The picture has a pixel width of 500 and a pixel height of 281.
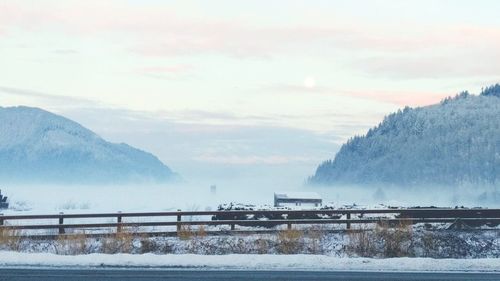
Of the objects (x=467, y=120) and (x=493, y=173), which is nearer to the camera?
(x=493, y=173)

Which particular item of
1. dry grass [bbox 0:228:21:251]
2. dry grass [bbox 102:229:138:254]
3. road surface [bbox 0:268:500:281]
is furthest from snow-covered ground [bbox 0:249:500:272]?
dry grass [bbox 0:228:21:251]

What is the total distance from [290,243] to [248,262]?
3500mm

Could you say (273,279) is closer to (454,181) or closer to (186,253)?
(186,253)

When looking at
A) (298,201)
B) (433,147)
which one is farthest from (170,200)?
(433,147)

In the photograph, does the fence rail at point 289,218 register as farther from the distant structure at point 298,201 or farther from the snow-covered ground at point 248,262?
the distant structure at point 298,201

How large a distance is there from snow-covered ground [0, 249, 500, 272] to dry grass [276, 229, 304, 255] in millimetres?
1789

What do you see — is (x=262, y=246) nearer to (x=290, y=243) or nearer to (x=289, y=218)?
(x=290, y=243)

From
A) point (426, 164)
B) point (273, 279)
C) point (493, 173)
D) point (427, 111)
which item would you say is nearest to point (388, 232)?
point (273, 279)

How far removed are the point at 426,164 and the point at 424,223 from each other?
129510 millimetres

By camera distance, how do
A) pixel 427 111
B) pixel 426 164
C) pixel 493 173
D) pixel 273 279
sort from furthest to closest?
pixel 427 111
pixel 426 164
pixel 493 173
pixel 273 279

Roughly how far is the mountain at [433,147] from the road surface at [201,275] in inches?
5006

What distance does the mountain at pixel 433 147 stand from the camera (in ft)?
481

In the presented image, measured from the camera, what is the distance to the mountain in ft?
481

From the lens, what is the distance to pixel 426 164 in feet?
509
